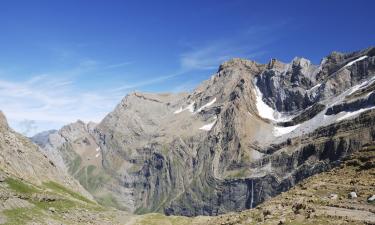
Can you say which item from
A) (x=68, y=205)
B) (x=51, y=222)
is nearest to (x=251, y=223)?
(x=51, y=222)

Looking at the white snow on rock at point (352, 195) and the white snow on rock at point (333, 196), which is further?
the white snow on rock at point (333, 196)

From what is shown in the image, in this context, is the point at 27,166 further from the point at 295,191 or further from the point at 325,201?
the point at 325,201

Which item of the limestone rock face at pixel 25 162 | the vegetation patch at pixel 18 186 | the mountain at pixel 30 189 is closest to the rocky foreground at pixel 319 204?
the mountain at pixel 30 189

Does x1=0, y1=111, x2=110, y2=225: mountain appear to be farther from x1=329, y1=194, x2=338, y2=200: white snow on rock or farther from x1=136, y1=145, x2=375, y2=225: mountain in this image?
x1=329, y1=194, x2=338, y2=200: white snow on rock

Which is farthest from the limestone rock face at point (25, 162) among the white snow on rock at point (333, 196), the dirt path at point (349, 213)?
the dirt path at point (349, 213)

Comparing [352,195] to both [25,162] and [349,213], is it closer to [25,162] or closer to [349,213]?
[349,213]

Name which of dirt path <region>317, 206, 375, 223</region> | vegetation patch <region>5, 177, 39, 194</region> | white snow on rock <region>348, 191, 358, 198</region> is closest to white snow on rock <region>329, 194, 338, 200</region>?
white snow on rock <region>348, 191, 358, 198</region>

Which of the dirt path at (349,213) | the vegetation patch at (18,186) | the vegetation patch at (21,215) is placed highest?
the vegetation patch at (18,186)

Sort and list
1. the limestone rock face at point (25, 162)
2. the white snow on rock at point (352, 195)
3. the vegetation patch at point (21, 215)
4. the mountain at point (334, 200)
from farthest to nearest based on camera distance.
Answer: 1. the limestone rock face at point (25, 162)
2. the vegetation patch at point (21, 215)
3. the white snow on rock at point (352, 195)
4. the mountain at point (334, 200)

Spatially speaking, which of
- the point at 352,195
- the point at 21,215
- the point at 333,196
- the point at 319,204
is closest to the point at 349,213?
the point at 352,195

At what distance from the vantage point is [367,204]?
46656 millimetres

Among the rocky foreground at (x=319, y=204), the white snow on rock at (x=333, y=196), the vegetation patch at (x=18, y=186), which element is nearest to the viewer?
the rocky foreground at (x=319, y=204)

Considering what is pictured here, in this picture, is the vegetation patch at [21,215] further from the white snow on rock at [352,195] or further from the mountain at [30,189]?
the white snow on rock at [352,195]

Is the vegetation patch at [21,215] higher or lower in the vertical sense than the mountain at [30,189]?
lower
